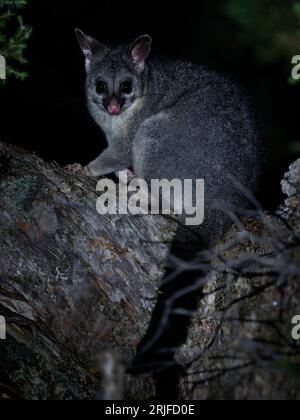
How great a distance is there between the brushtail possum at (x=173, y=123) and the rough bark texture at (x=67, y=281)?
1.98ft

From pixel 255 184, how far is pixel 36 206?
6.62 feet

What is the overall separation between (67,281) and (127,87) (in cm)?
234

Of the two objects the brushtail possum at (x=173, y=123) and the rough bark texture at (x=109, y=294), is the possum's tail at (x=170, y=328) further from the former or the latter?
the brushtail possum at (x=173, y=123)

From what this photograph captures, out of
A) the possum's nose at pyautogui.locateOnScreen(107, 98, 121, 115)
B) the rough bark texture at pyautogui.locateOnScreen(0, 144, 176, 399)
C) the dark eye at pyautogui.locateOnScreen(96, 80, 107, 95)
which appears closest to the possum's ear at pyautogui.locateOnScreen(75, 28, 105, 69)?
the dark eye at pyautogui.locateOnScreen(96, 80, 107, 95)

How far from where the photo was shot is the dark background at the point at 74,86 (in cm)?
688

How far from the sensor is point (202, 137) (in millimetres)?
5152

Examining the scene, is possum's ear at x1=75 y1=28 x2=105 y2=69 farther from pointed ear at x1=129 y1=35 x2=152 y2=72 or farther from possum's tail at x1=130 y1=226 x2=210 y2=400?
possum's tail at x1=130 y1=226 x2=210 y2=400

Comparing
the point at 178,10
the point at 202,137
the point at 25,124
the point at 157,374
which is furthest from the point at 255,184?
the point at 178,10

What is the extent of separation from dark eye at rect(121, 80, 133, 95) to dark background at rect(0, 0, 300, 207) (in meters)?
1.25

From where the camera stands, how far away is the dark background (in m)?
6.88

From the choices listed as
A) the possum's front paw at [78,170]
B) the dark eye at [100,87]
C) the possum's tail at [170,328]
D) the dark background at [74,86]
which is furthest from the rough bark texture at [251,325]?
the dark eye at [100,87]

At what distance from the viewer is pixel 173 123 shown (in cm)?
542

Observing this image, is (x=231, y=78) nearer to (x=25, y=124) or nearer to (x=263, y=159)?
(x=263, y=159)

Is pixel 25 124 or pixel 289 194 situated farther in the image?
pixel 25 124
